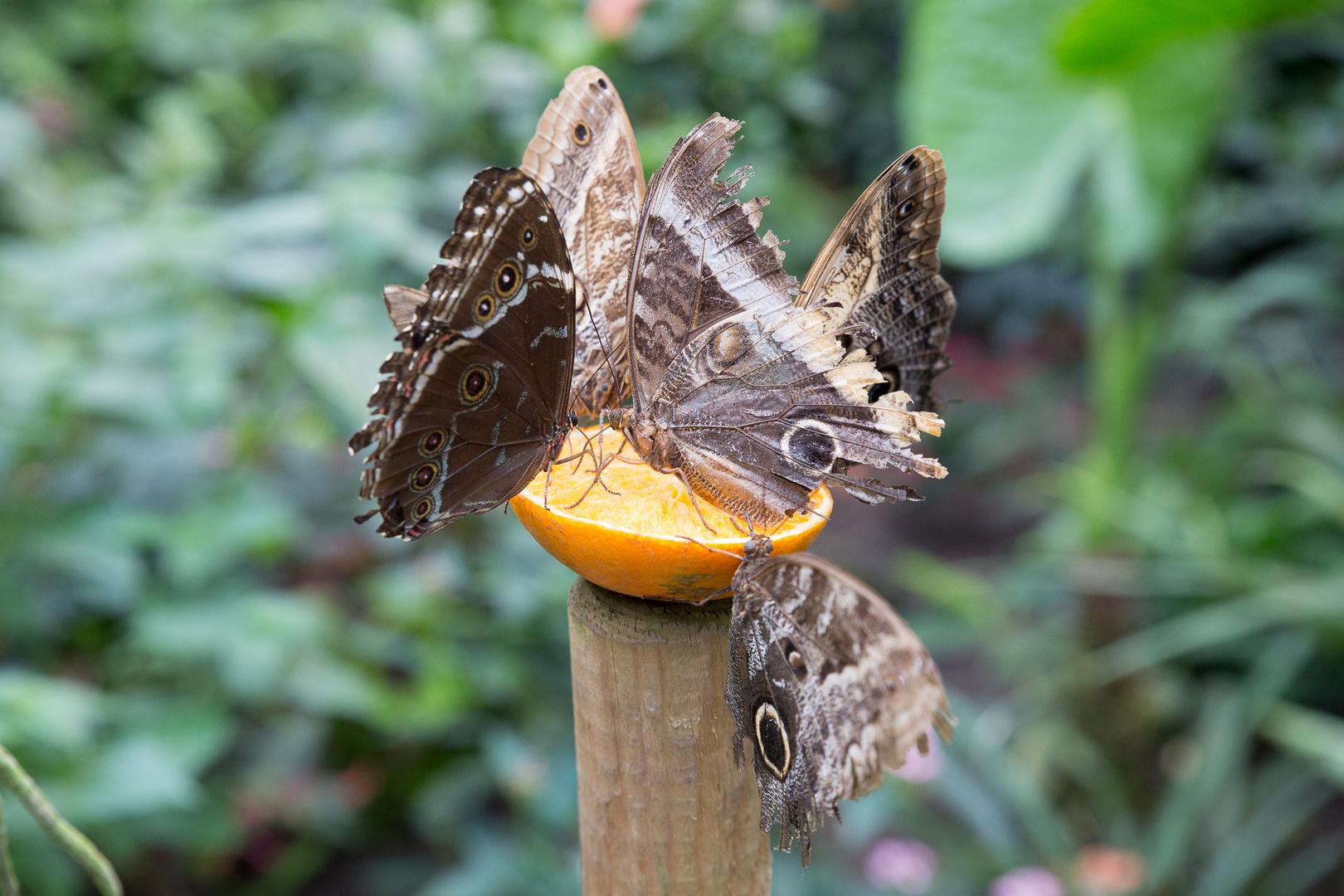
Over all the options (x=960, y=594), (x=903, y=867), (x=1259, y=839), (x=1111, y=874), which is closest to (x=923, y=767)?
(x=903, y=867)

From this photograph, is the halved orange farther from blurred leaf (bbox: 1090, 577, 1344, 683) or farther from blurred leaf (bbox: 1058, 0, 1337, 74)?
blurred leaf (bbox: 1090, 577, 1344, 683)

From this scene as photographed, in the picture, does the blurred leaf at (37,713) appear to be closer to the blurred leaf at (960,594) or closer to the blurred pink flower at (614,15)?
the blurred pink flower at (614,15)

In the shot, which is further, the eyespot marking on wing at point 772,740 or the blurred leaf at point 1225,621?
the blurred leaf at point 1225,621

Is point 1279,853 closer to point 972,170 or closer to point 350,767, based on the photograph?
point 972,170

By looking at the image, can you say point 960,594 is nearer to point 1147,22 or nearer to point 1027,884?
point 1027,884

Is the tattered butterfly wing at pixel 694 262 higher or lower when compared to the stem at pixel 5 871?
higher

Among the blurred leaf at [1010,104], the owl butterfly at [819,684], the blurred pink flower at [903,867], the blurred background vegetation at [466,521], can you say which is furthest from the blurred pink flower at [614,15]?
the owl butterfly at [819,684]
